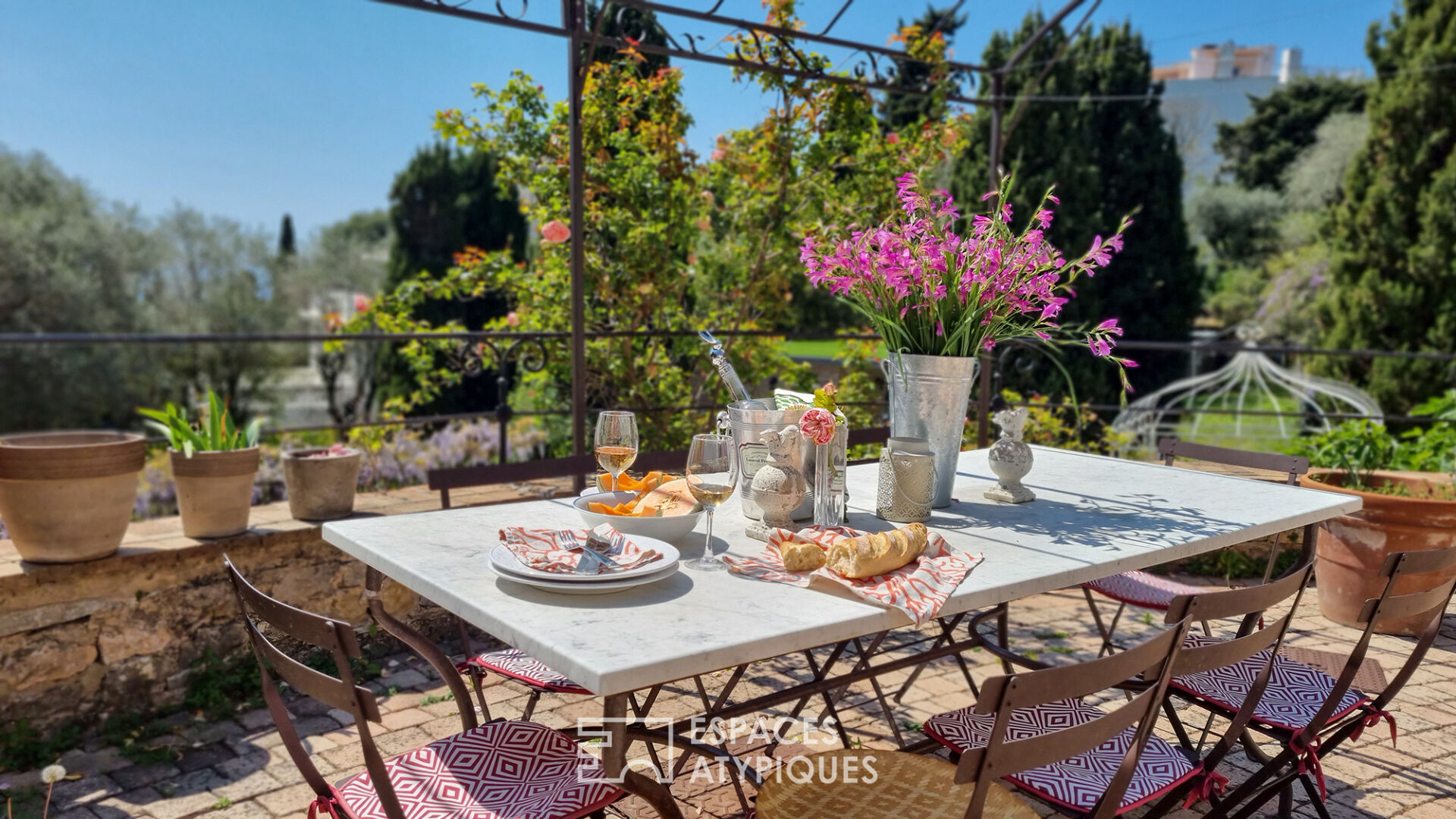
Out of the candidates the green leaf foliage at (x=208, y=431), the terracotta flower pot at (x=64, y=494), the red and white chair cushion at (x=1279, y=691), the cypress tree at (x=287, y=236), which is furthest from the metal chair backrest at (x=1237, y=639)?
the cypress tree at (x=287, y=236)

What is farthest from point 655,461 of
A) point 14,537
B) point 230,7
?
point 230,7

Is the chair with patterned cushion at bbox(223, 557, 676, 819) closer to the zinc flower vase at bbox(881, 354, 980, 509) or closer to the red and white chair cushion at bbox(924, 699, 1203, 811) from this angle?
the red and white chair cushion at bbox(924, 699, 1203, 811)

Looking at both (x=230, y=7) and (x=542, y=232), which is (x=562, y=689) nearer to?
(x=542, y=232)

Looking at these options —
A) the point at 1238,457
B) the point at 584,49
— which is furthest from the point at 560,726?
the point at 584,49

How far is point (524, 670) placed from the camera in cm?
213

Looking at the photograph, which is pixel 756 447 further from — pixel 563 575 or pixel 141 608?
pixel 141 608

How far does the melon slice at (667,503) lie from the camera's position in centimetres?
180

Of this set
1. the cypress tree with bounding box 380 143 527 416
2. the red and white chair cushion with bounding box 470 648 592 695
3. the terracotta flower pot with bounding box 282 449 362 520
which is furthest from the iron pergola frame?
the cypress tree with bounding box 380 143 527 416

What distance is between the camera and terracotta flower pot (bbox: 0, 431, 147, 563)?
2504 millimetres

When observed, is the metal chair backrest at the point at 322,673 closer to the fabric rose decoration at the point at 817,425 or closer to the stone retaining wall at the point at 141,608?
the fabric rose decoration at the point at 817,425

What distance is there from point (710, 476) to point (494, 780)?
2.08ft

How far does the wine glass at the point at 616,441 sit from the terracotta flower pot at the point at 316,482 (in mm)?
1662

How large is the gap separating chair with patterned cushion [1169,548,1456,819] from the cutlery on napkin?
1024 millimetres

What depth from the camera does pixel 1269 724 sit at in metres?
1.89
